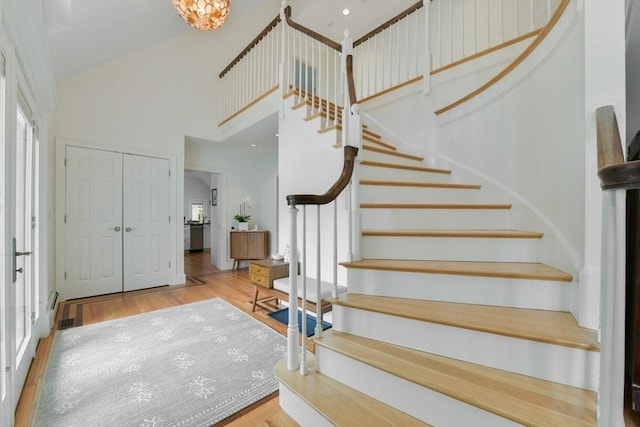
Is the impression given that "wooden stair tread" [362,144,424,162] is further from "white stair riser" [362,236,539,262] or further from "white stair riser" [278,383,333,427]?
"white stair riser" [278,383,333,427]

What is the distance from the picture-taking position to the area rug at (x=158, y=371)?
5.11ft

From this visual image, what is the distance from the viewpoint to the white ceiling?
2.38 metres

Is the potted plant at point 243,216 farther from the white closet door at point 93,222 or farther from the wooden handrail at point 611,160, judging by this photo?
the wooden handrail at point 611,160

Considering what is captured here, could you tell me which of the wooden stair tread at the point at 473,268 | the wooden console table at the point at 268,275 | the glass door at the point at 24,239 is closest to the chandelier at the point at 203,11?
the glass door at the point at 24,239

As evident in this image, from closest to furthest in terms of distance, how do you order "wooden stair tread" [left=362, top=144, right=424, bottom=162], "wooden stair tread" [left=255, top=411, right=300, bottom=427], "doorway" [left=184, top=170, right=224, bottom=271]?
"wooden stair tread" [left=255, top=411, right=300, bottom=427] → "wooden stair tread" [left=362, top=144, right=424, bottom=162] → "doorway" [left=184, top=170, right=224, bottom=271]

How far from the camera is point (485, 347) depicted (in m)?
1.17

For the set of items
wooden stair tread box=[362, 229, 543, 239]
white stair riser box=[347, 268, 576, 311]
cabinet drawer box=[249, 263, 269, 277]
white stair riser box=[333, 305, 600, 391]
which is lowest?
cabinet drawer box=[249, 263, 269, 277]

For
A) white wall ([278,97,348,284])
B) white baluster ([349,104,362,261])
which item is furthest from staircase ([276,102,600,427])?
white wall ([278,97,348,284])

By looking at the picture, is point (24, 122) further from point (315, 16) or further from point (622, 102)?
point (315, 16)

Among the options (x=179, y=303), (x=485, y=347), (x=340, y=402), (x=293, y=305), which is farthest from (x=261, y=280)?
(x=485, y=347)

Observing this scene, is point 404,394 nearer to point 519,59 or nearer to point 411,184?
point 411,184

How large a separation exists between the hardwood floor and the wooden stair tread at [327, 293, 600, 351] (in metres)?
0.78

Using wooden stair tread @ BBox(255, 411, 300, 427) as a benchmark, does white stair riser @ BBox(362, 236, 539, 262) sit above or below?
above

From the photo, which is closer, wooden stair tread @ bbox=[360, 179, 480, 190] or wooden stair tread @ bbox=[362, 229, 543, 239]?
wooden stair tread @ bbox=[362, 229, 543, 239]
